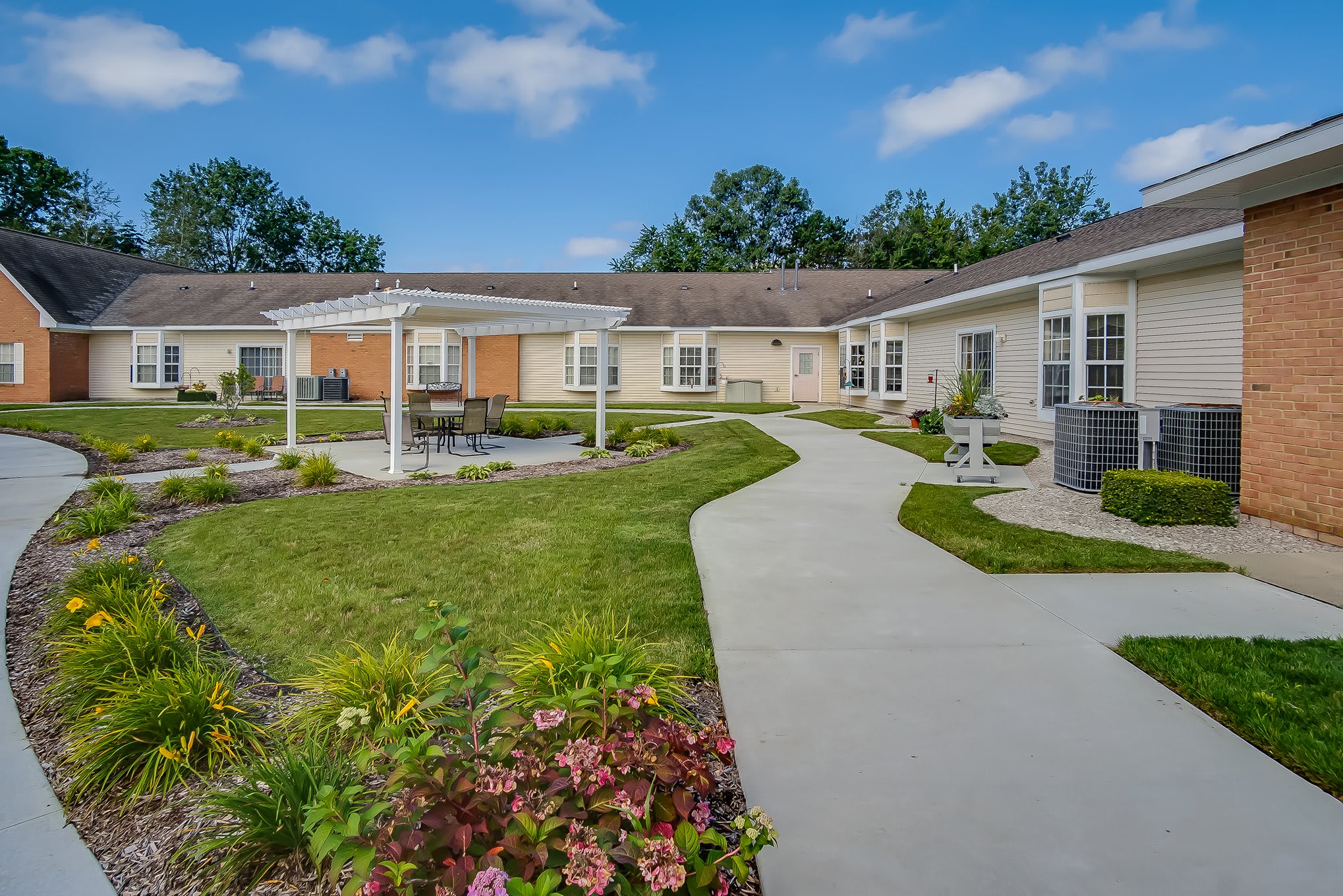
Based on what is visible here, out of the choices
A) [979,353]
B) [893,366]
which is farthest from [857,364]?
[979,353]

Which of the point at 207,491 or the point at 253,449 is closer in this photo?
the point at 207,491

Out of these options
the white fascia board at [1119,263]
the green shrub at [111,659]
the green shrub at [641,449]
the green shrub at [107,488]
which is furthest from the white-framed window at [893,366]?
the green shrub at [111,659]

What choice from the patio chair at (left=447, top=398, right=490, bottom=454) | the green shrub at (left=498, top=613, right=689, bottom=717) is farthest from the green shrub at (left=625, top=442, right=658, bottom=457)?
the green shrub at (left=498, top=613, right=689, bottom=717)

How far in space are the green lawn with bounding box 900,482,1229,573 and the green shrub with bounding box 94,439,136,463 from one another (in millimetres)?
10869

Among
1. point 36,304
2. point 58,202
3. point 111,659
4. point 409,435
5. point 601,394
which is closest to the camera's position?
point 111,659

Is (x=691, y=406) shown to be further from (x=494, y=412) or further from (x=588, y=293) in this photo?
(x=494, y=412)

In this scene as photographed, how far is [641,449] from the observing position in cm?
1278

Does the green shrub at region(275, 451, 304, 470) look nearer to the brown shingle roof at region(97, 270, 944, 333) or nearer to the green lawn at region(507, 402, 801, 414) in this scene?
the green lawn at region(507, 402, 801, 414)

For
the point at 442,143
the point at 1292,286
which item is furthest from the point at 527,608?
the point at 442,143

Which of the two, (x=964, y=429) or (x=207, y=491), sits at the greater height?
(x=964, y=429)

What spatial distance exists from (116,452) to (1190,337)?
48.4ft

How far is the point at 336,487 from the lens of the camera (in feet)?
31.4

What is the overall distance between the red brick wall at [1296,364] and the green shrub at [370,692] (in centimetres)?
666

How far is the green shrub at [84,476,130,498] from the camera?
7672mm
